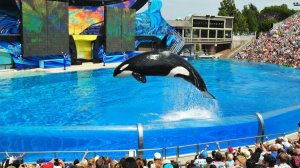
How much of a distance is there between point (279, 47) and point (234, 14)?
19.1 metres

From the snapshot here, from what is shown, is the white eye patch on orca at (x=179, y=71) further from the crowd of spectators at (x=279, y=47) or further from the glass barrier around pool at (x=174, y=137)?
the crowd of spectators at (x=279, y=47)

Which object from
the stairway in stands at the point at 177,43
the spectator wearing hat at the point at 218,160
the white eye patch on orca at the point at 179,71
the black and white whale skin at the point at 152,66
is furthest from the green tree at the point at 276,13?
the spectator wearing hat at the point at 218,160

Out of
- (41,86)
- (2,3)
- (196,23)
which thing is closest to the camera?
(41,86)

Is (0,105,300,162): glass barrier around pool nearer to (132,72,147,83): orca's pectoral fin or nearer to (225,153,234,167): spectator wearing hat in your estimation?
(132,72,147,83): orca's pectoral fin

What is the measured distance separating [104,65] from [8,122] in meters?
16.6

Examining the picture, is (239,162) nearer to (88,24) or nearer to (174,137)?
(174,137)

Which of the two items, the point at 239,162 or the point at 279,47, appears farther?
the point at 279,47

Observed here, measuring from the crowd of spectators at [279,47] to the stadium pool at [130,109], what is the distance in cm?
684

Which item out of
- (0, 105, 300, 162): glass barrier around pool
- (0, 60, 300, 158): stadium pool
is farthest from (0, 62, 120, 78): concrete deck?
(0, 105, 300, 162): glass barrier around pool

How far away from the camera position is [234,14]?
54.2 meters

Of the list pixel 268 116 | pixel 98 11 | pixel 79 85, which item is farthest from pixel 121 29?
pixel 268 116

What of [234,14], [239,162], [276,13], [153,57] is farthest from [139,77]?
[276,13]

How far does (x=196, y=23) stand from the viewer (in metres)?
42.6

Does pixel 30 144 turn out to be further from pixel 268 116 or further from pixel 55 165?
pixel 268 116
